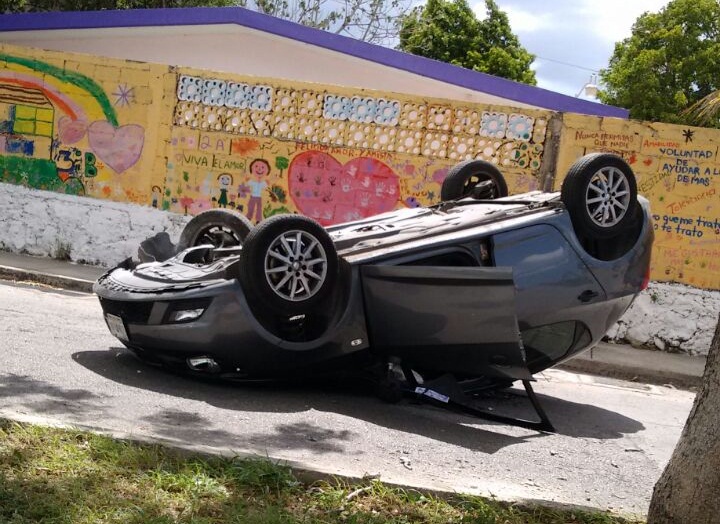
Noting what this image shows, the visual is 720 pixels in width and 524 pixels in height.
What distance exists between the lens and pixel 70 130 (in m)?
12.5

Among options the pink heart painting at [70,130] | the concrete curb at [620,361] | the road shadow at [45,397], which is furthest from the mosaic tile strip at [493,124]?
the road shadow at [45,397]

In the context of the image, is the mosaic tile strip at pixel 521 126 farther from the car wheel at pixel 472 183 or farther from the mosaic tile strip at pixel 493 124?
the car wheel at pixel 472 183

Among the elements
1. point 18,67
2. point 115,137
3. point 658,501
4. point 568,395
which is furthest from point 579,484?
point 18,67

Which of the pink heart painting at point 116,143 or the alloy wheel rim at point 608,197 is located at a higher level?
the alloy wheel rim at point 608,197

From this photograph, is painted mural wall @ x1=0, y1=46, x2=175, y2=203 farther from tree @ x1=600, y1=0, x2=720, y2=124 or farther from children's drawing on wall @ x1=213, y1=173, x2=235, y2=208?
tree @ x1=600, y1=0, x2=720, y2=124

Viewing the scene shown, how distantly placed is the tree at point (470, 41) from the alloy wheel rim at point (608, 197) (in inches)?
1278

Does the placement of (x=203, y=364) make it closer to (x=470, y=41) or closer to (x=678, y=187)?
(x=678, y=187)

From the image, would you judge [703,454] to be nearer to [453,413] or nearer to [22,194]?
[453,413]

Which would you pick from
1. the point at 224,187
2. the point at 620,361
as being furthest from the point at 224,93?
the point at 620,361

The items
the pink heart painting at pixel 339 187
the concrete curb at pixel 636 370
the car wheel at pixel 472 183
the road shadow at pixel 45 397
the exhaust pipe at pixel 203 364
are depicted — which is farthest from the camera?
the pink heart painting at pixel 339 187

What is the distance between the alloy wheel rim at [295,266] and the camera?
5750 mm

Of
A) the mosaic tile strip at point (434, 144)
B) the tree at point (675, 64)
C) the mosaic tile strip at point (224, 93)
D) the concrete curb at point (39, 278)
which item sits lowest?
the concrete curb at point (39, 278)

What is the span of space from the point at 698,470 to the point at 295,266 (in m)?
2.85

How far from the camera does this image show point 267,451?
4605 millimetres
